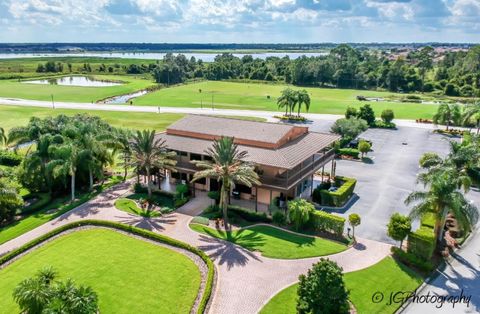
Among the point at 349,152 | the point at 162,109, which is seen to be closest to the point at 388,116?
the point at 349,152

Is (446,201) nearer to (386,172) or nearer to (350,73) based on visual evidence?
(386,172)

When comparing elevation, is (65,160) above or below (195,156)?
above

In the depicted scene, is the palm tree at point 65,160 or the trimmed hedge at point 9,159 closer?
the palm tree at point 65,160

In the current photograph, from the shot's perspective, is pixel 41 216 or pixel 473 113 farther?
pixel 473 113

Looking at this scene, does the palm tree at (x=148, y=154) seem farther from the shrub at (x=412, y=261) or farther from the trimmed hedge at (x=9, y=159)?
the trimmed hedge at (x=9, y=159)

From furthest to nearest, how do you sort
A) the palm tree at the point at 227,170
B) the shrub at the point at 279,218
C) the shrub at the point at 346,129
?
the shrub at the point at 346,129 < the shrub at the point at 279,218 < the palm tree at the point at 227,170

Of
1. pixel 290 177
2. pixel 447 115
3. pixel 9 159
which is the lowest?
pixel 9 159

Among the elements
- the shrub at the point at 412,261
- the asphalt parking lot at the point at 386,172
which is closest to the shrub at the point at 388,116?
the asphalt parking lot at the point at 386,172
